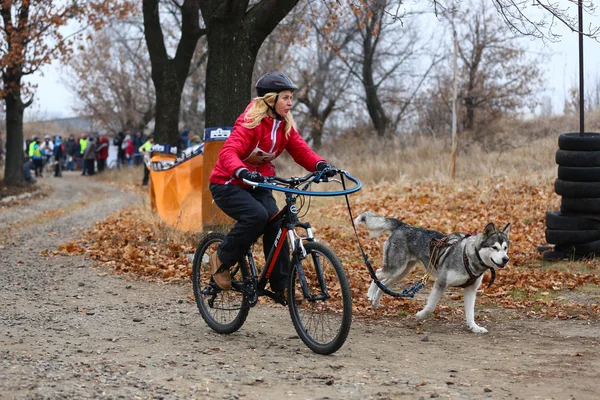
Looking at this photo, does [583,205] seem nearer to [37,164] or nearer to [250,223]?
[250,223]

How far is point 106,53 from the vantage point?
52500 millimetres

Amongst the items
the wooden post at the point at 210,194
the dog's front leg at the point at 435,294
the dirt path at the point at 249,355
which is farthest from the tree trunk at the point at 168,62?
the dog's front leg at the point at 435,294

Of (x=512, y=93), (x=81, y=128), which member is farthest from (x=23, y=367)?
(x=81, y=128)

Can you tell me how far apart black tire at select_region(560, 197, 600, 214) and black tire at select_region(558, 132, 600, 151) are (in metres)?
0.68

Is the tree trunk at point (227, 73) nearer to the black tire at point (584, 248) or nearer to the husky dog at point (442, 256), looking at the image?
the husky dog at point (442, 256)

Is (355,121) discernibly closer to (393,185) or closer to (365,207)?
(393,185)

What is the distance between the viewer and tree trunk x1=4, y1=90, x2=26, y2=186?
30.0 metres

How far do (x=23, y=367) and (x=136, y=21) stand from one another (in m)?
37.0

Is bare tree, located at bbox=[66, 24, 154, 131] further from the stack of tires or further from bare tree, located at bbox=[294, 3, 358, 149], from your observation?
the stack of tires

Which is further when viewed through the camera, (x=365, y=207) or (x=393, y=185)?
(x=393, y=185)

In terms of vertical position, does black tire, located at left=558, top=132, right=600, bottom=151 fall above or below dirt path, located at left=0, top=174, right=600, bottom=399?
above

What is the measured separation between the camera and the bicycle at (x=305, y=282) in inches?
240

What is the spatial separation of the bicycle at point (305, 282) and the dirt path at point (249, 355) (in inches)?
7.4

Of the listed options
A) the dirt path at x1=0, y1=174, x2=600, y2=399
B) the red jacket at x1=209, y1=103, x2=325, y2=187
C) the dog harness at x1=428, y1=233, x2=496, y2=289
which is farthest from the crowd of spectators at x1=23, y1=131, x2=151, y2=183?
the red jacket at x1=209, y1=103, x2=325, y2=187
